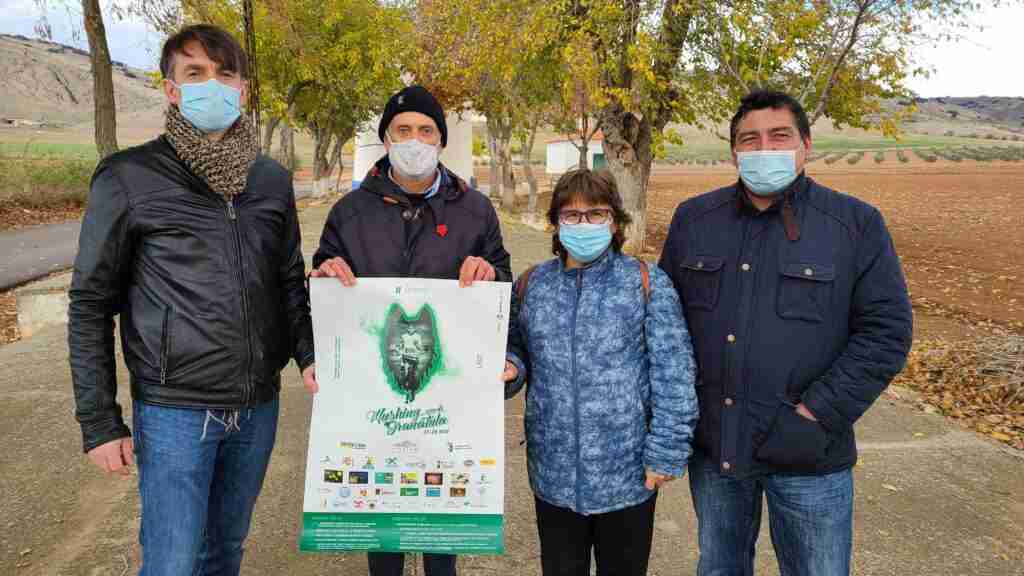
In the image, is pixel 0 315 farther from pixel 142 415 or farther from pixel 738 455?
pixel 738 455

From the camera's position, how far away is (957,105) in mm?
196125

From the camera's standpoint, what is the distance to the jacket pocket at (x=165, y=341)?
209cm

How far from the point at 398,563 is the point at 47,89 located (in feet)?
574

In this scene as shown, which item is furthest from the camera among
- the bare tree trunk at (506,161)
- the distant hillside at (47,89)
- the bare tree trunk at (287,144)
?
the distant hillside at (47,89)

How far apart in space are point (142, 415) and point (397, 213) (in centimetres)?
106

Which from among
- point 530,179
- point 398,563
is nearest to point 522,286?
point 398,563

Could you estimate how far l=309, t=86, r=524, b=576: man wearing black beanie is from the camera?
2506mm

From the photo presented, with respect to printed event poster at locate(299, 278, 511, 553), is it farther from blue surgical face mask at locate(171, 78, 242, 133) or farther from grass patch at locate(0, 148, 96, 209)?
grass patch at locate(0, 148, 96, 209)

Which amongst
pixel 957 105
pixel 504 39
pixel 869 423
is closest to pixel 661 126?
pixel 504 39

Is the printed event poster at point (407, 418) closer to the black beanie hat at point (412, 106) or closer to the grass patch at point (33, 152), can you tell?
the black beanie hat at point (412, 106)

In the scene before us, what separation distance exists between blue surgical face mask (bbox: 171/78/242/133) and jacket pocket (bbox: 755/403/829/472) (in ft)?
6.64

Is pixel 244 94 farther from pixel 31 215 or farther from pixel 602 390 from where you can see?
pixel 31 215

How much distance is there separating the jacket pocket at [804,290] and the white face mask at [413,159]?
1.27 m

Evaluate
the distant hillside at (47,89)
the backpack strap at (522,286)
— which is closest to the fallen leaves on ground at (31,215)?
the backpack strap at (522,286)
